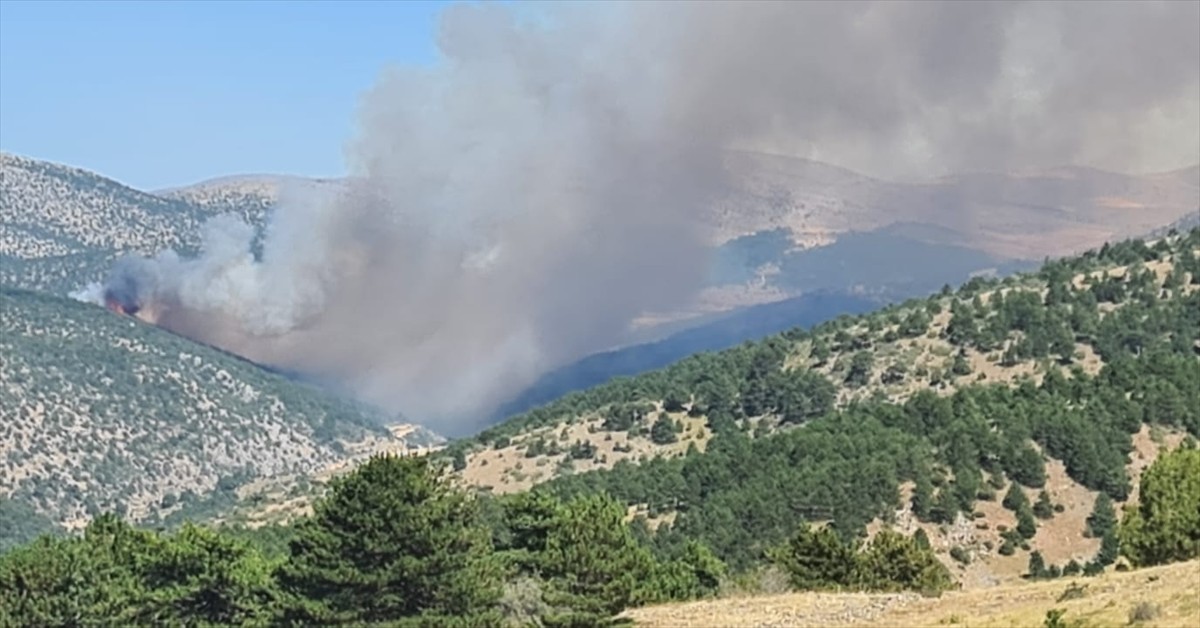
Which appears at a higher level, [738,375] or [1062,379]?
[738,375]

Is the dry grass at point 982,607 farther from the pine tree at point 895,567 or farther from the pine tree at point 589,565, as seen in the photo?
the pine tree at point 895,567

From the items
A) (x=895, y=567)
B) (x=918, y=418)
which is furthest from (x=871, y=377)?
(x=895, y=567)

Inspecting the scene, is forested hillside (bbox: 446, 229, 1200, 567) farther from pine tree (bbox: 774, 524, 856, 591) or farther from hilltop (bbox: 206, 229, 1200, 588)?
pine tree (bbox: 774, 524, 856, 591)

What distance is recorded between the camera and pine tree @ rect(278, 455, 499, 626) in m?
51.7

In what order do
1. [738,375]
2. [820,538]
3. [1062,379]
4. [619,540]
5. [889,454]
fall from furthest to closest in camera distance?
[738,375]
[1062,379]
[889,454]
[820,538]
[619,540]

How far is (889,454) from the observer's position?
11300 cm

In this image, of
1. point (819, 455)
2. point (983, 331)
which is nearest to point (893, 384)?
point (983, 331)

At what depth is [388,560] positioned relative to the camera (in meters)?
52.2

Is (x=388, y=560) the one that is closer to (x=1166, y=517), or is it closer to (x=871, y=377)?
(x=1166, y=517)

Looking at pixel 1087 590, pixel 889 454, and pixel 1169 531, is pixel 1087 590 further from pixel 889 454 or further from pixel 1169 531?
pixel 889 454

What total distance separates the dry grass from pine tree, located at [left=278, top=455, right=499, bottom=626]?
6.33 metres

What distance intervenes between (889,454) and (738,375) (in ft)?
280

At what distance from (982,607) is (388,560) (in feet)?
62.6

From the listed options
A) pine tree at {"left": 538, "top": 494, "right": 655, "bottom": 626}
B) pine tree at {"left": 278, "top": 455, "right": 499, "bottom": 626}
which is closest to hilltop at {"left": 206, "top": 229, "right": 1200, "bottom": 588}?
pine tree at {"left": 538, "top": 494, "right": 655, "bottom": 626}
